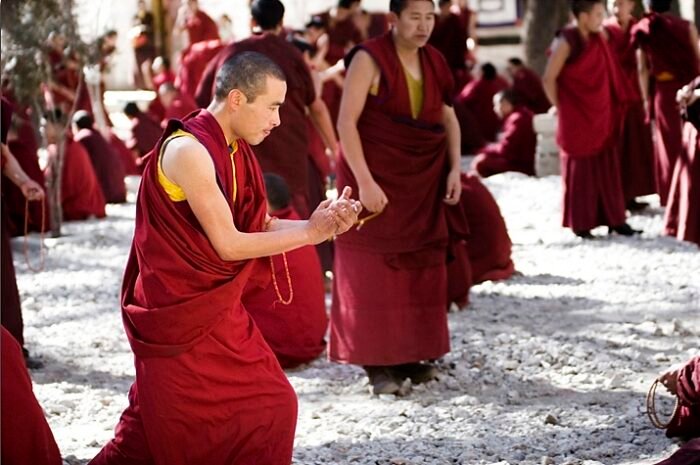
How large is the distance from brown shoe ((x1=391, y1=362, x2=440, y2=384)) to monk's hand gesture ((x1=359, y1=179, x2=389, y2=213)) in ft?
2.41

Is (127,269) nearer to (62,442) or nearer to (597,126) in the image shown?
(62,442)

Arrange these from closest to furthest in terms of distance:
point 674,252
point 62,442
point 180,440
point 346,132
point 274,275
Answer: point 180,440 → point 274,275 → point 62,442 → point 346,132 → point 674,252

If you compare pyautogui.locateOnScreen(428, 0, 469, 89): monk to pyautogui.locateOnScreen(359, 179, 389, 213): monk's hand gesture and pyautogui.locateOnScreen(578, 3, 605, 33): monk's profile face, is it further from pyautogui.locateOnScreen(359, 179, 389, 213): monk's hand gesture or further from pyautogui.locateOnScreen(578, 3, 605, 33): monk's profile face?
pyautogui.locateOnScreen(359, 179, 389, 213): monk's hand gesture

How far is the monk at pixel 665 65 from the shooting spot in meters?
8.63

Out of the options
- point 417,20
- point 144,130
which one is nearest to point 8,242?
point 417,20

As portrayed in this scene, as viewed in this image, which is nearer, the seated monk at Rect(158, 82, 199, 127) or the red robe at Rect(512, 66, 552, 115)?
the seated monk at Rect(158, 82, 199, 127)

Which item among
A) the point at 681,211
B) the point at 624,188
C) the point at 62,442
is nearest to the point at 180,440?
the point at 62,442

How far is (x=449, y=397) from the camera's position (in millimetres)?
5383

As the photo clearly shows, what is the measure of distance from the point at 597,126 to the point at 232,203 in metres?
5.32

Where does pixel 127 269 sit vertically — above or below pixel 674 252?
above

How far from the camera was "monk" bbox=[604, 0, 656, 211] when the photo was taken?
9.56 metres

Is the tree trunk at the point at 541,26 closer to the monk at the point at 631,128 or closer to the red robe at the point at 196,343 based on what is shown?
the monk at the point at 631,128

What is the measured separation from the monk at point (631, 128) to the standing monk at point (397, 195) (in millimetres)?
4390

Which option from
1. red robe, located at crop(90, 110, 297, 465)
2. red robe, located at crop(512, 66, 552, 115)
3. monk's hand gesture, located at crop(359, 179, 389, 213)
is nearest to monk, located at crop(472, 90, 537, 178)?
red robe, located at crop(512, 66, 552, 115)
